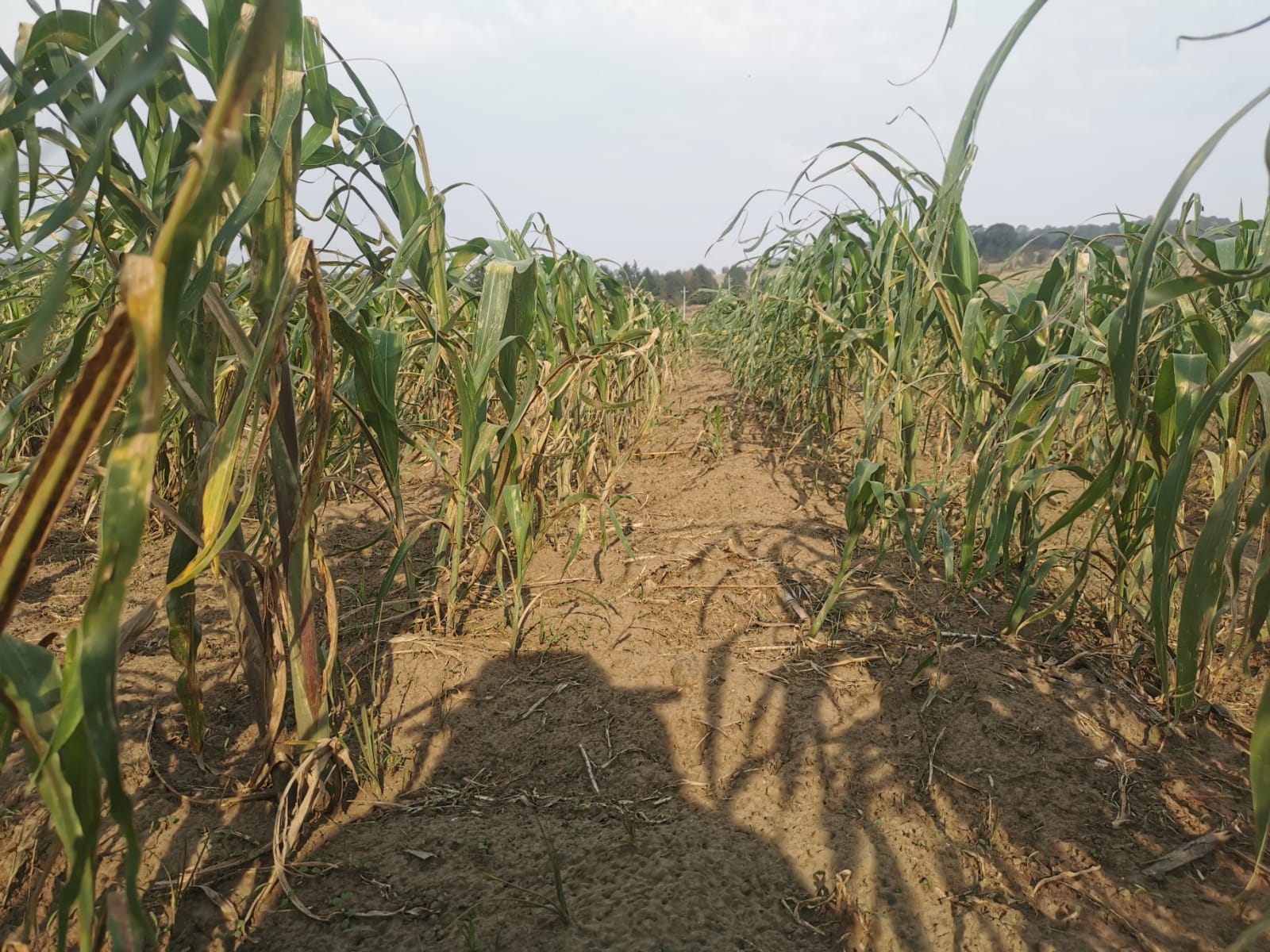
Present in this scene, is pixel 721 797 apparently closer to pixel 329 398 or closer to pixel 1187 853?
pixel 1187 853

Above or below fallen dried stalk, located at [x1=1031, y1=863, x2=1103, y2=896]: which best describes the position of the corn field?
above

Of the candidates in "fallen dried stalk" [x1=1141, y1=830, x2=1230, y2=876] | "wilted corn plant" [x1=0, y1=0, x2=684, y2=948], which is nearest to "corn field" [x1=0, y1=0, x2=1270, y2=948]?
"wilted corn plant" [x1=0, y1=0, x2=684, y2=948]

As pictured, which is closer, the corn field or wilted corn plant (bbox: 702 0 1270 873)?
the corn field

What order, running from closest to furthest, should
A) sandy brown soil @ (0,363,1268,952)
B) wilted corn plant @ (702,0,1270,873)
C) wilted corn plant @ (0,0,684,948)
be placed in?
wilted corn plant @ (0,0,684,948), wilted corn plant @ (702,0,1270,873), sandy brown soil @ (0,363,1268,952)

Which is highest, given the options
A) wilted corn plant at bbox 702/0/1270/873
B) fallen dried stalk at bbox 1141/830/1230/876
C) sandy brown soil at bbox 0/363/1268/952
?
wilted corn plant at bbox 702/0/1270/873

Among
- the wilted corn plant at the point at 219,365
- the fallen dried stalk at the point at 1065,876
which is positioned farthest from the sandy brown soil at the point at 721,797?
the wilted corn plant at the point at 219,365

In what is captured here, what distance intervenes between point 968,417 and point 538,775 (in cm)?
114

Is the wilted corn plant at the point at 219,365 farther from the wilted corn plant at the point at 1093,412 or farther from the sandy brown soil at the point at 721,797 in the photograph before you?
the wilted corn plant at the point at 1093,412

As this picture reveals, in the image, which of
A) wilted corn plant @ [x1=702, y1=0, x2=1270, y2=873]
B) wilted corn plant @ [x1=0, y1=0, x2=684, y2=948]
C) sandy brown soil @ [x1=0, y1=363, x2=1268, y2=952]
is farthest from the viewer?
sandy brown soil @ [x1=0, y1=363, x2=1268, y2=952]

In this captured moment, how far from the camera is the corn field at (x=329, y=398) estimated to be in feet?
1.23

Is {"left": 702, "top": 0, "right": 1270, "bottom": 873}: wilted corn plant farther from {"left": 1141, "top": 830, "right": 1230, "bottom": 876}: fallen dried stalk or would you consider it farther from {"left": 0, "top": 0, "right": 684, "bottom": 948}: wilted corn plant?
{"left": 0, "top": 0, "right": 684, "bottom": 948}: wilted corn plant

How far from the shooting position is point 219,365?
141 cm

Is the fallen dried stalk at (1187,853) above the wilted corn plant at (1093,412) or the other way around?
the other way around

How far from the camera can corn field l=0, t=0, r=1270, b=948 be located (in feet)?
1.23
